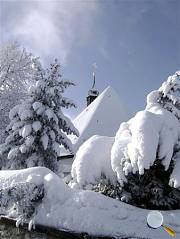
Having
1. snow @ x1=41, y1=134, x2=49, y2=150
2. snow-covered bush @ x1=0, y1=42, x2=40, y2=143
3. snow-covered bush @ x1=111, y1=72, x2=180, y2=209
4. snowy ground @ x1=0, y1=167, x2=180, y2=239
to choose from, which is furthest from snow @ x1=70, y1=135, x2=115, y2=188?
snow-covered bush @ x1=0, y1=42, x2=40, y2=143

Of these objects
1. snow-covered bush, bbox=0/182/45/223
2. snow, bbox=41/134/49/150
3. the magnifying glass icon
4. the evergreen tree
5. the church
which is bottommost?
the magnifying glass icon

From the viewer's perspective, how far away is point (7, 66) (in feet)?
53.6

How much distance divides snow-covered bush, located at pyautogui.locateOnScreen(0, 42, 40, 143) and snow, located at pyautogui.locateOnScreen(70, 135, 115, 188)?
365 inches

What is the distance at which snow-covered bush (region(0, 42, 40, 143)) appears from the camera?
15.9 meters

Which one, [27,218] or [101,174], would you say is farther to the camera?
[101,174]

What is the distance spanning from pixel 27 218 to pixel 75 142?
12035 millimetres

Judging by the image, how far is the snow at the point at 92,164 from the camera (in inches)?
273

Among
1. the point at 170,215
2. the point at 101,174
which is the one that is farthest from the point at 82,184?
the point at 170,215

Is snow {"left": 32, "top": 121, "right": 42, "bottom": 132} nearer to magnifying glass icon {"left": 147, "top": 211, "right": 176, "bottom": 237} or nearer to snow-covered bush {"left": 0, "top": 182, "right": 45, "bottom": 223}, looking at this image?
snow-covered bush {"left": 0, "top": 182, "right": 45, "bottom": 223}

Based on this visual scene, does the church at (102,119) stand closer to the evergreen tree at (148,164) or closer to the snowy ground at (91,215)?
the evergreen tree at (148,164)

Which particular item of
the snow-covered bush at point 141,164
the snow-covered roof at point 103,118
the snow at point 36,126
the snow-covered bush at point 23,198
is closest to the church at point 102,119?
the snow-covered roof at point 103,118

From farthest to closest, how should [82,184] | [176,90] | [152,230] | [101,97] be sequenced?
[101,97] < [176,90] < [82,184] < [152,230]

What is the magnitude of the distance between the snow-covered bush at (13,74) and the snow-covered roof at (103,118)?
3962 mm

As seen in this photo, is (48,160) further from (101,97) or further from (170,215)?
(101,97)
